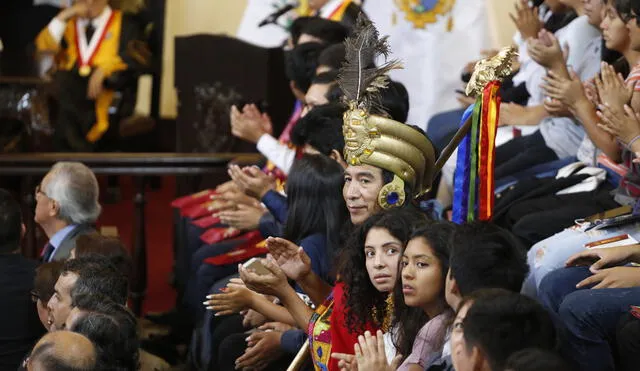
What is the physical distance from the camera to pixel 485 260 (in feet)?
11.2

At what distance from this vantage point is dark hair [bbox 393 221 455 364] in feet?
11.6

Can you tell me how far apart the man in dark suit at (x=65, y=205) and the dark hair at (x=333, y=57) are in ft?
3.39

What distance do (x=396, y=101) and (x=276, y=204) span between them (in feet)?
1.90

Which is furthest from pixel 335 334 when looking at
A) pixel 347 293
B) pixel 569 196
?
pixel 569 196

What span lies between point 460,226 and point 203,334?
177cm

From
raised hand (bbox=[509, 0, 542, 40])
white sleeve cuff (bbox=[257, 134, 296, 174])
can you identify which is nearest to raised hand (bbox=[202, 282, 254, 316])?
white sleeve cuff (bbox=[257, 134, 296, 174])

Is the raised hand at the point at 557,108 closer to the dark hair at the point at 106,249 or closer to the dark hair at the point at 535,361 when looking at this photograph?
the dark hair at the point at 106,249

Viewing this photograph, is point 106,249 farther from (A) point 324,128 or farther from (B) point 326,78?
(B) point 326,78

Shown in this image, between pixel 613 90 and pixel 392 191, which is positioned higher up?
pixel 613 90

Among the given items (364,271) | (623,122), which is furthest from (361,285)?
(623,122)

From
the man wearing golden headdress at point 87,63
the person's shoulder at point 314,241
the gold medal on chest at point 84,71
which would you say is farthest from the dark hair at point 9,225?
the gold medal on chest at point 84,71

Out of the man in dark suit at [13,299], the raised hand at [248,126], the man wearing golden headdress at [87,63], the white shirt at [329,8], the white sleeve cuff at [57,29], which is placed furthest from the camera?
the white sleeve cuff at [57,29]

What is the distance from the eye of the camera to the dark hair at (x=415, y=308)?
11.6 ft

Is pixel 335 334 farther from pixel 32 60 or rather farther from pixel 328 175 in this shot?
pixel 32 60
